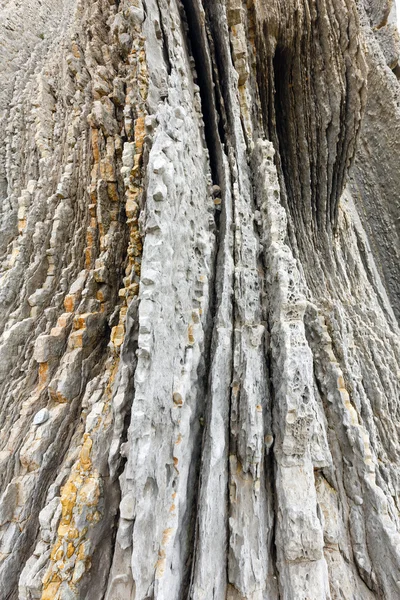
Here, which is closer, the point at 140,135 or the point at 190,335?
the point at 190,335

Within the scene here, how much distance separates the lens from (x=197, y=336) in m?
2.76

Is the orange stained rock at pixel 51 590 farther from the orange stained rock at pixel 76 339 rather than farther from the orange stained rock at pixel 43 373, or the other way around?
the orange stained rock at pixel 76 339

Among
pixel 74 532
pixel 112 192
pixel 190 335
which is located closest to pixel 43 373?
pixel 74 532

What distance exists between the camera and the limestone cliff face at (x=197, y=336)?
7.29ft

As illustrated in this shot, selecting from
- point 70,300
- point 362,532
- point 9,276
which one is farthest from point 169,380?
point 9,276

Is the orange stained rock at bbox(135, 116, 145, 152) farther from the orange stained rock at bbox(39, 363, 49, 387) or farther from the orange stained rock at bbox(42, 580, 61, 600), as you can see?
the orange stained rock at bbox(42, 580, 61, 600)

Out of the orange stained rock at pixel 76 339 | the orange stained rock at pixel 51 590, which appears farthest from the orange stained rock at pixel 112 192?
the orange stained rock at pixel 51 590

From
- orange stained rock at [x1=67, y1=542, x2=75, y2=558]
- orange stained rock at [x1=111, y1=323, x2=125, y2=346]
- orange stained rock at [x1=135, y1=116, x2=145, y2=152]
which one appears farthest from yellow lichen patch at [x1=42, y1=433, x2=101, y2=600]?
orange stained rock at [x1=135, y1=116, x2=145, y2=152]

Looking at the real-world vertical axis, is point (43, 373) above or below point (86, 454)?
above

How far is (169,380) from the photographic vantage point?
2.41 metres

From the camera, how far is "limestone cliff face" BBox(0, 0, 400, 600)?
2.22m

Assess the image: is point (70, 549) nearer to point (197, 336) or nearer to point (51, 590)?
point (51, 590)

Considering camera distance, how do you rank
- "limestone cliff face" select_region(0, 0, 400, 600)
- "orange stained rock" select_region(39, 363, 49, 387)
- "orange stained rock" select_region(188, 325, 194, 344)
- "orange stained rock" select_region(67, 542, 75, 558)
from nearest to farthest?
"orange stained rock" select_region(67, 542, 75, 558)
"limestone cliff face" select_region(0, 0, 400, 600)
"orange stained rock" select_region(188, 325, 194, 344)
"orange stained rock" select_region(39, 363, 49, 387)

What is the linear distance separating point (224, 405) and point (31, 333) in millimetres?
2846
